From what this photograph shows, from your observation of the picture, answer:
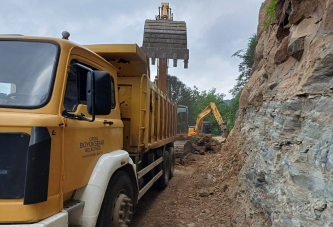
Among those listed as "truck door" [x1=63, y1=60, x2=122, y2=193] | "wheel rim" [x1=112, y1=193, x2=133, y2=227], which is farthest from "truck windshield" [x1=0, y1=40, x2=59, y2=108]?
"wheel rim" [x1=112, y1=193, x2=133, y2=227]

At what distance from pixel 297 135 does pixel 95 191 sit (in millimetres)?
2304

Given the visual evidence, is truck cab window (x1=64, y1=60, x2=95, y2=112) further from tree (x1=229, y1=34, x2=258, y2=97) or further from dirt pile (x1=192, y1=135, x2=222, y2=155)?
tree (x1=229, y1=34, x2=258, y2=97)

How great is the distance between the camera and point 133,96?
Answer: 4.82 meters

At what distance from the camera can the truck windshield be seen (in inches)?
101

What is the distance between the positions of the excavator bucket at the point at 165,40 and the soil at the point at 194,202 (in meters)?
5.29

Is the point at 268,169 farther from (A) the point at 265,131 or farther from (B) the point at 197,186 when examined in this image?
(B) the point at 197,186

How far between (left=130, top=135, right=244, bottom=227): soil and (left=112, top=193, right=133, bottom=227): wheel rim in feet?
5.44

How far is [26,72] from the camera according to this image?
2.66m

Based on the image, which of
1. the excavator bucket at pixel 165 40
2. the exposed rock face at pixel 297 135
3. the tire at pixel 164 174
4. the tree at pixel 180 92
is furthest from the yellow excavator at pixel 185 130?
the tree at pixel 180 92

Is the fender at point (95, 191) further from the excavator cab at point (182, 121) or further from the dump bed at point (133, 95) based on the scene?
the excavator cab at point (182, 121)

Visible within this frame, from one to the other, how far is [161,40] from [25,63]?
11.3 meters

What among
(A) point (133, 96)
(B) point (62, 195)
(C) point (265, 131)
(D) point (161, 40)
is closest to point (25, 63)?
(B) point (62, 195)

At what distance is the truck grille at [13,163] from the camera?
2.30m

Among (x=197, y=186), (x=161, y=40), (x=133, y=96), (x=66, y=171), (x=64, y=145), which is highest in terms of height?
(x=161, y=40)
